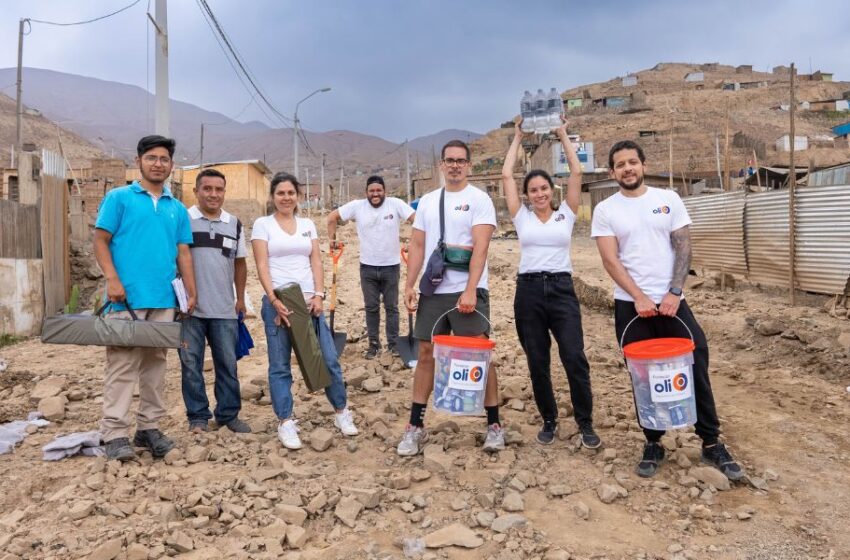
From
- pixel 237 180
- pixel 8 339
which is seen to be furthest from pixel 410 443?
pixel 237 180

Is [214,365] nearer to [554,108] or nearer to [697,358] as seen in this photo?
[554,108]

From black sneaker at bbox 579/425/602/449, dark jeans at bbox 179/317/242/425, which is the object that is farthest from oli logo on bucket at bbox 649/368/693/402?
dark jeans at bbox 179/317/242/425

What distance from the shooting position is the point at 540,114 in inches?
167

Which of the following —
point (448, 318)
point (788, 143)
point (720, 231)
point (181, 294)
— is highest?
point (788, 143)

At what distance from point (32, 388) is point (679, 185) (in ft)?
105

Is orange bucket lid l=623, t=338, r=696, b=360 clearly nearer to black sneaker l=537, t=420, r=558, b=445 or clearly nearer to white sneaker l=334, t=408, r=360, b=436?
black sneaker l=537, t=420, r=558, b=445

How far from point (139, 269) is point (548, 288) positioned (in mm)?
2490

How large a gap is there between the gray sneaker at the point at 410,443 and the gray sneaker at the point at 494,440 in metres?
0.42

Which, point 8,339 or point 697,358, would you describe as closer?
point 697,358

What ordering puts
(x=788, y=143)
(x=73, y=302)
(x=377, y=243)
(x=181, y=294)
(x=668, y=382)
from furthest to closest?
(x=788, y=143), (x=73, y=302), (x=377, y=243), (x=181, y=294), (x=668, y=382)

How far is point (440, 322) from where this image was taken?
12.4ft

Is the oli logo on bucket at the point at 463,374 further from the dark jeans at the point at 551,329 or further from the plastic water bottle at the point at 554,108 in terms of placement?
the plastic water bottle at the point at 554,108

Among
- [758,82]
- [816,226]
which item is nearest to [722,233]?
[816,226]

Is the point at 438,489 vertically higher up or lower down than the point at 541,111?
lower down
